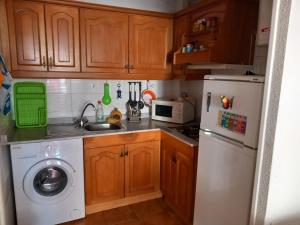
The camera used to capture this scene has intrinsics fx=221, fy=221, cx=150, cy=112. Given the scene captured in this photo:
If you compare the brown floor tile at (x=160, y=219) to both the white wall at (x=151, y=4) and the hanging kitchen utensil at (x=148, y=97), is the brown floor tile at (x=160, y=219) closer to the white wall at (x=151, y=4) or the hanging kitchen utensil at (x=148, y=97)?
the hanging kitchen utensil at (x=148, y=97)

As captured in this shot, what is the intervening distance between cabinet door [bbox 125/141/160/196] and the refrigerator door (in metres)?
0.69

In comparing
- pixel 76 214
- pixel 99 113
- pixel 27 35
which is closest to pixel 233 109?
pixel 99 113

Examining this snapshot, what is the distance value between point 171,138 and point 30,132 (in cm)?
132

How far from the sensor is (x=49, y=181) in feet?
6.52

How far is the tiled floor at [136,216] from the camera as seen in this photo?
2.10 m

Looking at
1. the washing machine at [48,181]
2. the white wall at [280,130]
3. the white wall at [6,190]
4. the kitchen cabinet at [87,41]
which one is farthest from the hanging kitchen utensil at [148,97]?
the white wall at [280,130]

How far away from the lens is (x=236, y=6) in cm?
175

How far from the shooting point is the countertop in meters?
1.86

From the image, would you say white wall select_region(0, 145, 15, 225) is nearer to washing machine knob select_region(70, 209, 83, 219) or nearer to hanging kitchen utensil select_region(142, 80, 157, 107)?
washing machine knob select_region(70, 209, 83, 219)

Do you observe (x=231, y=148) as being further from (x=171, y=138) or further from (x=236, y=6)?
(x=236, y=6)

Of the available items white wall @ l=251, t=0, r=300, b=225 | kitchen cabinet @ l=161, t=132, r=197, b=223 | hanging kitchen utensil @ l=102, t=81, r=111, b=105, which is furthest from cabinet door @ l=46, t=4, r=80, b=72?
white wall @ l=251, t=0, r=300, b=225

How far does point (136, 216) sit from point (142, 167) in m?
0.48

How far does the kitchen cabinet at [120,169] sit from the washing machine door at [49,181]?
0.18 metres

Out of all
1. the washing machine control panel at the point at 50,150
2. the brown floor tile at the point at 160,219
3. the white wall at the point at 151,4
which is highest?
the white wall at the point at 151,4
